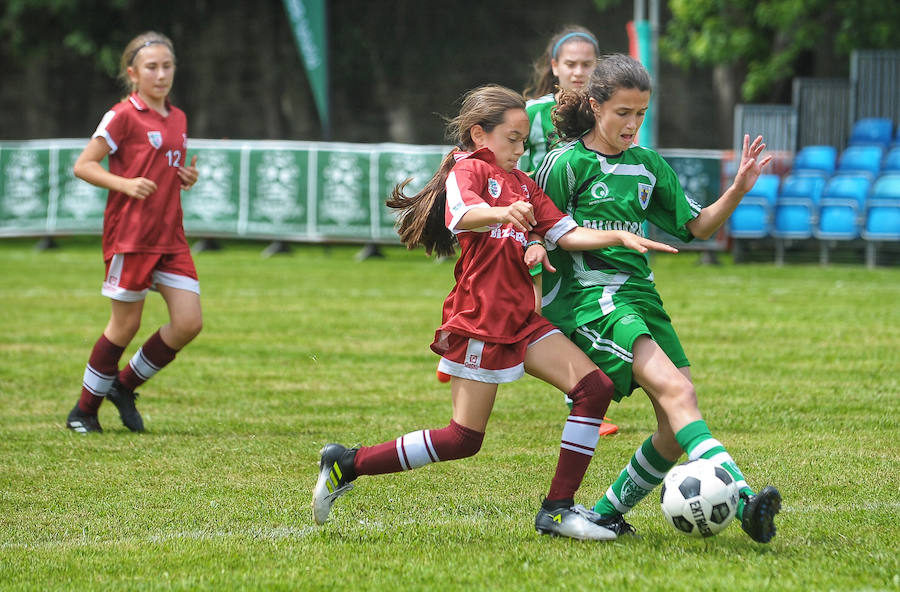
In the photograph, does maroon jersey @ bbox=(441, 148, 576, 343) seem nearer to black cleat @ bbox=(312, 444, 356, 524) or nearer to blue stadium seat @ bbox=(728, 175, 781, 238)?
black cleat @ bbox=(312, 444, 356, 524)

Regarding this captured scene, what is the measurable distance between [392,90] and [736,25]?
9441mm

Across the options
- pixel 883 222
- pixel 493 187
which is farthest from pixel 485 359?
pixel 883 222

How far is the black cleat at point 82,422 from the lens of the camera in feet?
23.6

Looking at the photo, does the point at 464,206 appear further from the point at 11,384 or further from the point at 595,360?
the point at 11,384

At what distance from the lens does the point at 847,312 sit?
12336mm

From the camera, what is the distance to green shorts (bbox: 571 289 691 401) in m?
4.65

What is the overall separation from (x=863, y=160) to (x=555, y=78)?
12765mm

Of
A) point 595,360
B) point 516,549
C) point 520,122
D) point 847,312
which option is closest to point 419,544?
point 516,549

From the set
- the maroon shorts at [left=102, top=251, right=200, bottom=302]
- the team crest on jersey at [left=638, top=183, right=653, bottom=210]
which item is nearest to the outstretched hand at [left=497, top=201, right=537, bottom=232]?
the team crest on jersey at [left=638, top=183, right=653, bottom=210]

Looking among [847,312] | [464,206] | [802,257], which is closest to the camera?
[464,206]

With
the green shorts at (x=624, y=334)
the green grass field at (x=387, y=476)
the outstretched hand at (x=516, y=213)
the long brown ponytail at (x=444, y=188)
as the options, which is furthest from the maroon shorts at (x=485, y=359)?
the green grass field at (x=387, y=476)

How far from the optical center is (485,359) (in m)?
4.66

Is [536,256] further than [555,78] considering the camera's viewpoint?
No

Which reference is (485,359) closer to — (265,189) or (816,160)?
(816,160)
